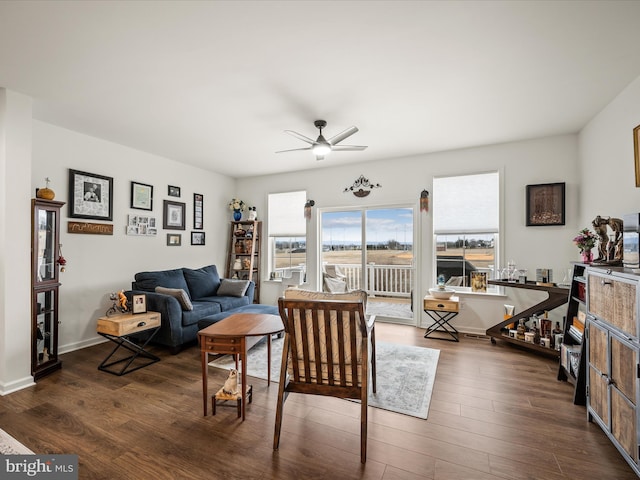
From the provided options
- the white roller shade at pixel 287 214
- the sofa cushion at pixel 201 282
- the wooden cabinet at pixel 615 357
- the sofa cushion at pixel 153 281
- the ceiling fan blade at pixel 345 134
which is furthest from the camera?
the white roller shade at pixel 287 214

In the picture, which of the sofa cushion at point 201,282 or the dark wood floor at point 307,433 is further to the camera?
the sofa cushion at point 201,282

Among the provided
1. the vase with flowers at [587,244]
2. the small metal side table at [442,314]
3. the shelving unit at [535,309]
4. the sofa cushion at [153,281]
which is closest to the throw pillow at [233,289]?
the sofa cushion at [153,281]

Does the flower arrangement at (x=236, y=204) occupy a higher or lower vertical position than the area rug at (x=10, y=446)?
higher

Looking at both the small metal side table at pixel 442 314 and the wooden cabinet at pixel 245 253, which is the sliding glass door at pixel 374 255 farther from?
the wooden cabinet at pixel 245 253

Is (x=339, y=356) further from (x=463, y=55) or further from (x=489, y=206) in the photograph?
(x=489, y=206)

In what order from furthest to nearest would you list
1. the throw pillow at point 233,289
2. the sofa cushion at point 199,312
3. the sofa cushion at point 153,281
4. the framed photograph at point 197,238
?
the framed photograph at point 197,238, the throw pillow at point 233,289, the sofa cushion at point 153,281, the sofa cushion at point 199,312

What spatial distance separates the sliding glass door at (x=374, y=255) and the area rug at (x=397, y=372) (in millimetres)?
1400

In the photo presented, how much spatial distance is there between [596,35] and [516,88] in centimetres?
71

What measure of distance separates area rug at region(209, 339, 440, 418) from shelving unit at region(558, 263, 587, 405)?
1.15m

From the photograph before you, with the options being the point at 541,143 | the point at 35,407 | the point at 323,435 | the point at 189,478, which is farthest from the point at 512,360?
the point at 35,407

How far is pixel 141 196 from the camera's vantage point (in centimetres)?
469

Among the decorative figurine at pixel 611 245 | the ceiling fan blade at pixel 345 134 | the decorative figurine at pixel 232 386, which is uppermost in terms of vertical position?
the ceiling fan blade at pixel 345 134

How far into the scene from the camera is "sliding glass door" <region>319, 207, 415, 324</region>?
5117 millimetres

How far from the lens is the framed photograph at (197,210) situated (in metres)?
5.62
